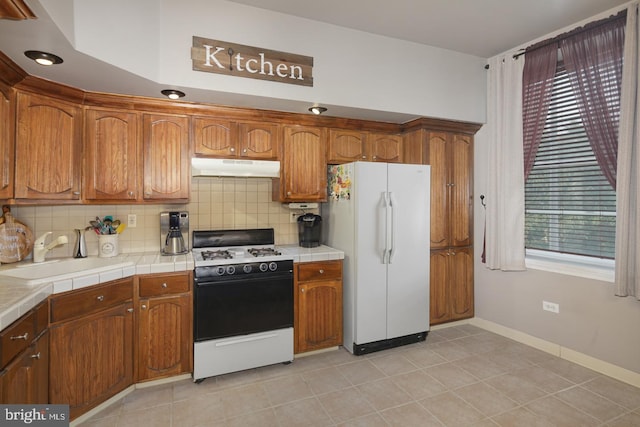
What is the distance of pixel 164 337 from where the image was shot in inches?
98.4

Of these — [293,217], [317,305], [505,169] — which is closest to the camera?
[317,305]

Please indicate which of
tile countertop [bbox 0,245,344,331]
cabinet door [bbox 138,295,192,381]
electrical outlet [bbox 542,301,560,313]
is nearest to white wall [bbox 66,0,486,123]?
tile countertop [bbox 0,245,344,331]

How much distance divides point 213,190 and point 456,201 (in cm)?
256

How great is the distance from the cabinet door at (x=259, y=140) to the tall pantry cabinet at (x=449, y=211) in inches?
59.0

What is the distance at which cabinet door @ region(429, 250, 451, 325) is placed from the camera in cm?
356

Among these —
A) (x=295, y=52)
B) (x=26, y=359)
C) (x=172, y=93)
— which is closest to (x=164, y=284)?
(x=26, y=359)

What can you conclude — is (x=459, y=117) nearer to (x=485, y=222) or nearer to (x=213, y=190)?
(x=485, y=222)

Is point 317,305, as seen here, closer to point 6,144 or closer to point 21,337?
point 21,337

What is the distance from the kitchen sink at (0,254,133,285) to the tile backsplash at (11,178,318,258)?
22 cm

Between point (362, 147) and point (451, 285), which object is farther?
point (451, 285)

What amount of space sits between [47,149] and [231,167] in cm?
126

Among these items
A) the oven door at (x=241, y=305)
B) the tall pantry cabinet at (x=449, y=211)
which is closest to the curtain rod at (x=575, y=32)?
the tall pantry cabinet at (x=449, y=211)

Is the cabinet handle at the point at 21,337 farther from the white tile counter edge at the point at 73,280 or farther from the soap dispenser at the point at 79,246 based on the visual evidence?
the soap dispenser at the point at 79,246

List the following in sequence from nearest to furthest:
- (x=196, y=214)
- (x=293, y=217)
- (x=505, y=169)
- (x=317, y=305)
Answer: (x=317, y=305) < (x=196, y=214) < (x=505, y=169) < (x=293, y=217)
